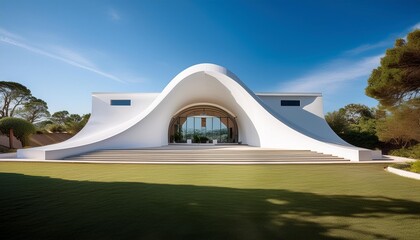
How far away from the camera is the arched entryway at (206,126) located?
24750 millimetres

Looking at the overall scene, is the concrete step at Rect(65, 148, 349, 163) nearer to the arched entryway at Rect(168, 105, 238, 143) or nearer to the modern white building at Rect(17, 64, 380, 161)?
the modern white building at Rect(17, 64, 380, 161)

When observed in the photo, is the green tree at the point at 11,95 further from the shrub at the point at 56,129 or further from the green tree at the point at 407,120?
the green tree at the point at 407,120

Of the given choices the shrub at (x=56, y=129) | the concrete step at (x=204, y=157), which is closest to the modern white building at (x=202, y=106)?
the concrete step at (x=204, y=157)

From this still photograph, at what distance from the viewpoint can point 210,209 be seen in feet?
11.5

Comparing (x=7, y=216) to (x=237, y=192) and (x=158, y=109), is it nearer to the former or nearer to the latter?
(x=237, y=192)

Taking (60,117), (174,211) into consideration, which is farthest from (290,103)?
(60,117)

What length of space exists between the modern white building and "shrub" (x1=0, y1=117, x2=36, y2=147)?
14.4ft

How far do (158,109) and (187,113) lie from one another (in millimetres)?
11299

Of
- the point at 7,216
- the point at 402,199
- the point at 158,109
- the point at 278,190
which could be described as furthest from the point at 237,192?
the point at 158,109

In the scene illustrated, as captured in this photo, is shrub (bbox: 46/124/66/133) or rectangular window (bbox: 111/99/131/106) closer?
rectangular window (bbox: 111/99/131/106)

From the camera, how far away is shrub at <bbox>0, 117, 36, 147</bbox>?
17008mm

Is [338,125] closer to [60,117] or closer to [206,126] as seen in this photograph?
[206,126]

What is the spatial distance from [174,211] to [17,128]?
19.7 meters

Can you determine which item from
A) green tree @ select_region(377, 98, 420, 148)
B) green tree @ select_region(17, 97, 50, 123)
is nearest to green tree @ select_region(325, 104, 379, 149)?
green tree @ select_region(377, 98, 420, 148)
